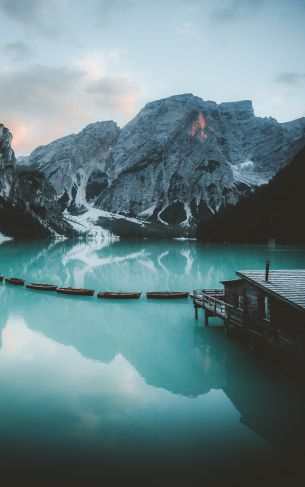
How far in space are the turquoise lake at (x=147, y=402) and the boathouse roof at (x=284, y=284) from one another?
4.41 metres

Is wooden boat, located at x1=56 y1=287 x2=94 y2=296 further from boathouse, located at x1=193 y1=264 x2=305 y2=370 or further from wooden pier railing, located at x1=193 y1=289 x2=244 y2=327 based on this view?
boathouse, located at x1=193 y1=264 x2=305 y2=370

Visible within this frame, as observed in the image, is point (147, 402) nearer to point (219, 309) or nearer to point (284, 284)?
point (284, 284)

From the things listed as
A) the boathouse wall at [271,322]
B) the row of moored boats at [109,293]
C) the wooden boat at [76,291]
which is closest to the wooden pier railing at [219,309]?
the boathouse wall at [271,322]

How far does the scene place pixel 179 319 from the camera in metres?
33.7

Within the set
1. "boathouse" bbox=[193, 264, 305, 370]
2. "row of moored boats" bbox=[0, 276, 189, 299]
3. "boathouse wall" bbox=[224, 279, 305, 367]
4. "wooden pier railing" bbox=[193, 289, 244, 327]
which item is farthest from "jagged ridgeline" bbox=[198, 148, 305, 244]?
"boathouse wall" bbox=[224, 279, 305, 367]

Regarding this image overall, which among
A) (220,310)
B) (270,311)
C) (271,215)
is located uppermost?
(271,215)

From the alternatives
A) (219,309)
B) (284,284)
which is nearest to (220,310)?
(219,309)

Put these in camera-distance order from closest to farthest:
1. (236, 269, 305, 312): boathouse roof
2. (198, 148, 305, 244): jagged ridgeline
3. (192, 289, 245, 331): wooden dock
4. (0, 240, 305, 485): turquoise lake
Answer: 1. (0, 240, 305, 485): turquoise lake
2. (236, 269, 305, 312): boathouse roof
3. (192, 289, 245, 331): wooden dock
4. (198, 148, 305, 244): jagged ridgeline

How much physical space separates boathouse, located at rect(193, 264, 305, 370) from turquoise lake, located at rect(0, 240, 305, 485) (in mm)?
1295

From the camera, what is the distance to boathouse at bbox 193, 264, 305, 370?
64.0ft

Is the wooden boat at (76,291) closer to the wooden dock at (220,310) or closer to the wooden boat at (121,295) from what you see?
the wooden boat at (121,295)

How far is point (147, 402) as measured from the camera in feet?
56.9

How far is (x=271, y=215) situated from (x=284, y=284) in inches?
4743

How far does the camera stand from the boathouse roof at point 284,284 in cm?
1941
